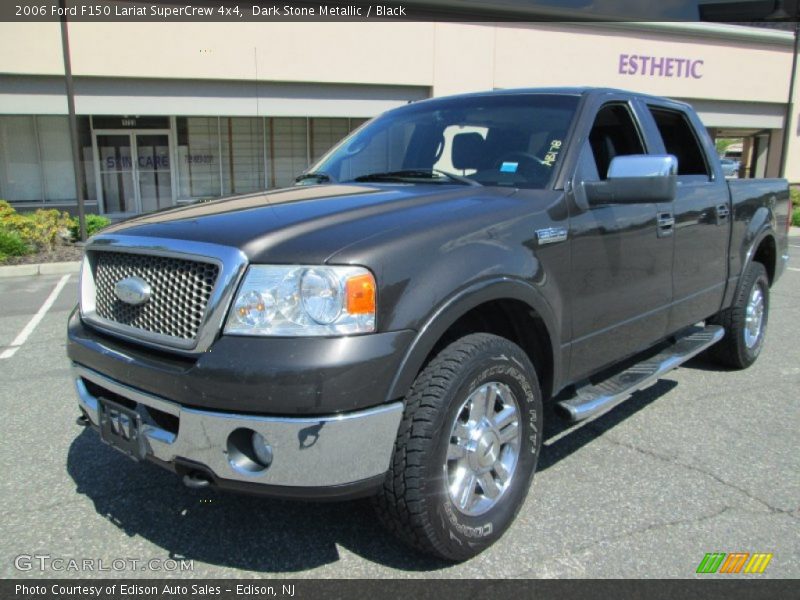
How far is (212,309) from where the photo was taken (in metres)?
2.19

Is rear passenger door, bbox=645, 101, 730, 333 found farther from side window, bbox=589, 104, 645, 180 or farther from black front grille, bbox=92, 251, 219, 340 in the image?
black front grille, bbox=92, 251, 219, 340

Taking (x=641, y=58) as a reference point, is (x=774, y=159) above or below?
below

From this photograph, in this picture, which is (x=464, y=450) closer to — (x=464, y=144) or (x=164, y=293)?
(x=164, y=293)

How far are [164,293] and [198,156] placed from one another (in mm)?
17630

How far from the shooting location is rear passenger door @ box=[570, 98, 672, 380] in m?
3.11

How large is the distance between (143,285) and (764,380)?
450 centimetres

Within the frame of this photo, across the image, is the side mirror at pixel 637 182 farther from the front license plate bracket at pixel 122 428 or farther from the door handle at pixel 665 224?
the front license plate bracket at pixel 122 428

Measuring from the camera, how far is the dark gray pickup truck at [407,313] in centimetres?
214

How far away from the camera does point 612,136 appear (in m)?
3.79

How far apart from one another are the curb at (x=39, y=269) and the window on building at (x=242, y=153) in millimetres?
8354

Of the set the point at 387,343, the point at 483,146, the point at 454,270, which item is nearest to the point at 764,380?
the point at 483,146

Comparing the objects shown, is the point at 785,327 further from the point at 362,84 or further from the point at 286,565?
the point at 362,84
